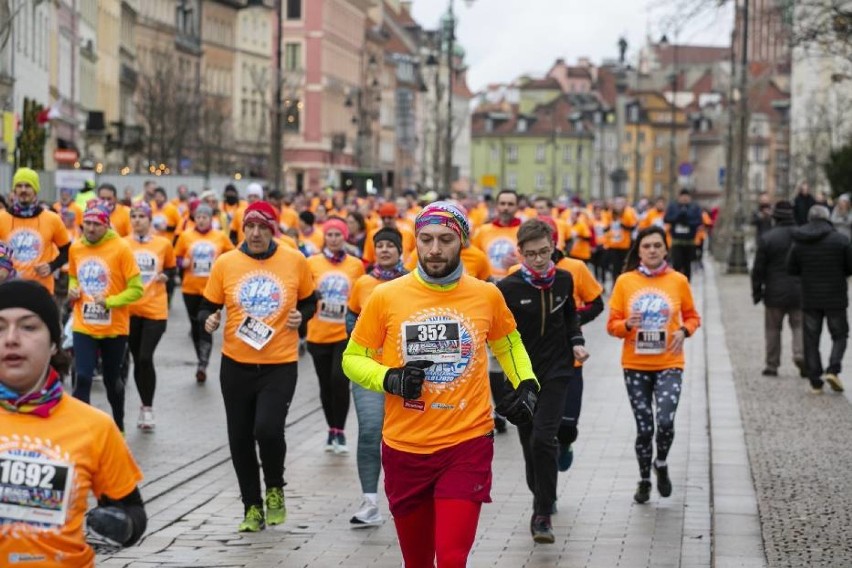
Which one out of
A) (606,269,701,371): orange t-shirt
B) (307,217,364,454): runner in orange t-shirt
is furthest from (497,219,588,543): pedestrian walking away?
(307,217,364,454): runner in orange t-shirt

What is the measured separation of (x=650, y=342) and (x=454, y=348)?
169 inches

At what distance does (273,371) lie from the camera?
1077cm

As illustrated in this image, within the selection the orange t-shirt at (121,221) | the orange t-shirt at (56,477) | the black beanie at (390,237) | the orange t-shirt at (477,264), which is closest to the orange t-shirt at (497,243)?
the orange t-shirt at (477,264)

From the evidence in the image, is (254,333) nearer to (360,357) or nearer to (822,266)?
(360,357)

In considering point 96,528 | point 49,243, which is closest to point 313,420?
point 49,243

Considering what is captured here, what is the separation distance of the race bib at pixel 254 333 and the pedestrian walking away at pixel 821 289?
29.7ft

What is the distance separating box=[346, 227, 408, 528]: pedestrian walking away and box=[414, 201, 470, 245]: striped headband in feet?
10.1

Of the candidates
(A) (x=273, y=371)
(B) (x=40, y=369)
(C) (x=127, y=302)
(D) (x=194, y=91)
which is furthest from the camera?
(D) (x=194, y=91)

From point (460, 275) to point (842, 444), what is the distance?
7.51 meters

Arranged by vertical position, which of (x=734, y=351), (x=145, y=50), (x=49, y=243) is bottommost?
(x=734, y=351)

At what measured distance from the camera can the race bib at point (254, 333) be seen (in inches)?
421

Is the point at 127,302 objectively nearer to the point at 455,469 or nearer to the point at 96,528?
the point at 455,469

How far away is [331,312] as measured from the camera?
1399 centimetres

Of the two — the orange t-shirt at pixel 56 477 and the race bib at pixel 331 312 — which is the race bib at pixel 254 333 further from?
the orange t-shirt at pixel 56 477
